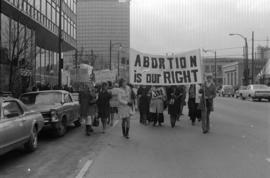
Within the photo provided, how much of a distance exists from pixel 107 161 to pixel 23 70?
13338 mm

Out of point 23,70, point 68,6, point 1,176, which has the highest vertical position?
point 68,6

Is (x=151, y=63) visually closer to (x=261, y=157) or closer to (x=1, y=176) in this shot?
(x=261, y=157)

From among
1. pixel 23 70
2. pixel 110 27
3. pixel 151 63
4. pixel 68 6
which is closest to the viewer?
pixel 151 63

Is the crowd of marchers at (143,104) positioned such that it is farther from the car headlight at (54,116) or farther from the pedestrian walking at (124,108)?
the car headlight at (54,116)

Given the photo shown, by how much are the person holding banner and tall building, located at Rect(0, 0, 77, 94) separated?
719cm

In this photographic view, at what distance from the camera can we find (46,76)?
3681 centimetres

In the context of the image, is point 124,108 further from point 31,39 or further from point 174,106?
point 31,39

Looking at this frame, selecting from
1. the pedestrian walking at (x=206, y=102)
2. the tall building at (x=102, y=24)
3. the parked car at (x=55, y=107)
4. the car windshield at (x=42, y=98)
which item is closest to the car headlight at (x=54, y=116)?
the parked car at (x=55, y=107)

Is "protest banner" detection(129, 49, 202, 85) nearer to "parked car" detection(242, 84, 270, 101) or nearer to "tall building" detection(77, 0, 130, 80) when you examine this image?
"parked car" detection(242, 84, 270, 101)

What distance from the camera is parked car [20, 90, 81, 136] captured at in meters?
11.9

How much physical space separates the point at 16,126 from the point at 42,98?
480 centimetres

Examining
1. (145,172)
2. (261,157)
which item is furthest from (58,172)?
(261,157)

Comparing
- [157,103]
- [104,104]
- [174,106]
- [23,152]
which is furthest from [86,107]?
[23,152]

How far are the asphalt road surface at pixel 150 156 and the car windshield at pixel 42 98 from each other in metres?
1.17
